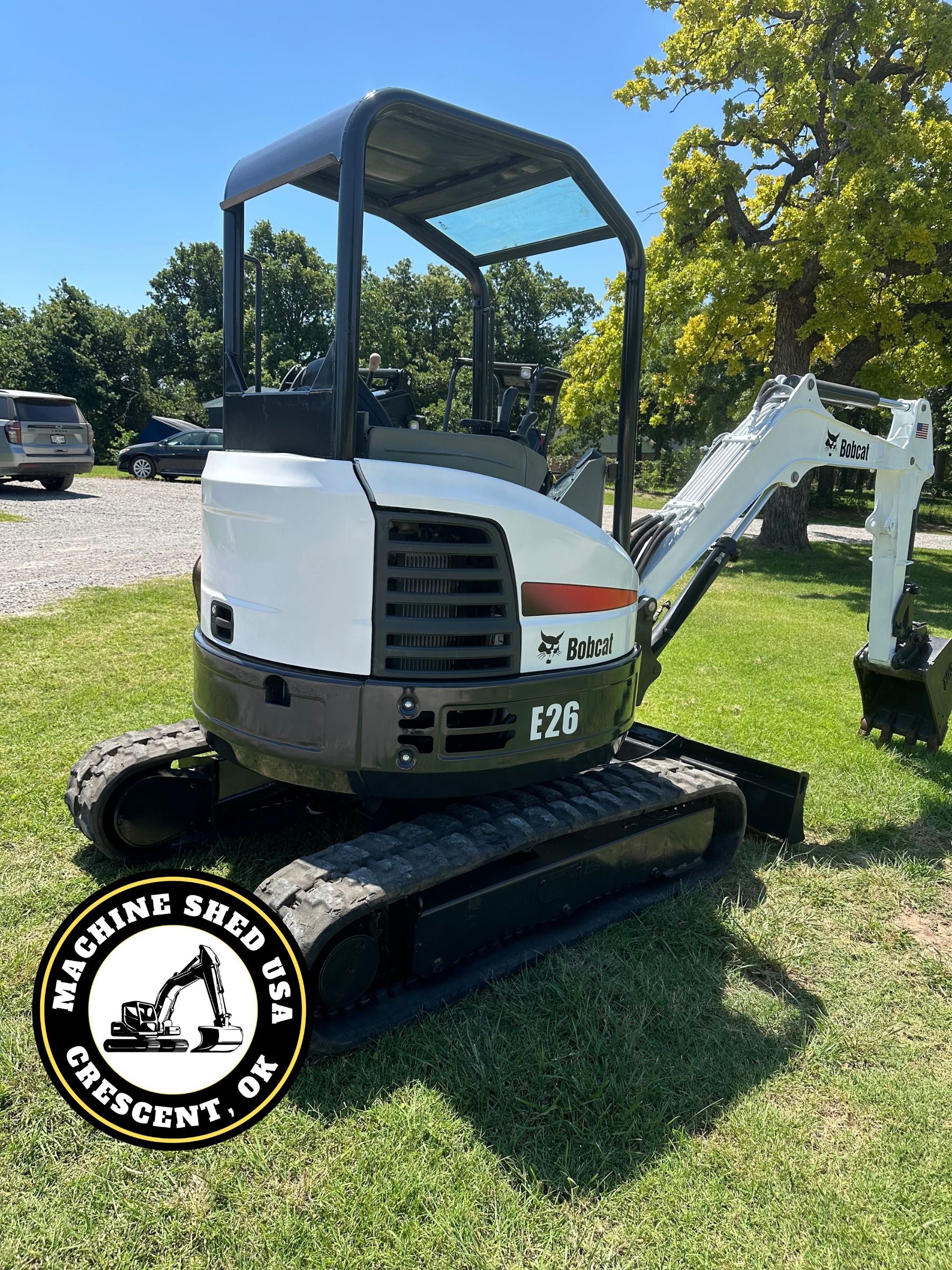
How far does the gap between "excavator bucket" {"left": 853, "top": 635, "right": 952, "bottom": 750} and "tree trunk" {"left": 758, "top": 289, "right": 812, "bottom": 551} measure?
29.8 feet

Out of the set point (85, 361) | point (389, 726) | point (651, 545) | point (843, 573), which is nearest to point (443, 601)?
point (389, 726)

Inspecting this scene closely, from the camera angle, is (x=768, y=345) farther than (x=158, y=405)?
No

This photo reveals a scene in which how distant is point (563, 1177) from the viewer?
247cm

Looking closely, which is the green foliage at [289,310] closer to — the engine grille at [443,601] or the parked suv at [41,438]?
the engine grille at [443,601]

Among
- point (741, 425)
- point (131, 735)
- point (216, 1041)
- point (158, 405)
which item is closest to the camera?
point (216, 1041)

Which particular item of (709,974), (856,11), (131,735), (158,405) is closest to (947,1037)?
(709,974)

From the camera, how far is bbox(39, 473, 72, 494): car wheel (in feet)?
62.6

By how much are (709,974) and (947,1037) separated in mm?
836

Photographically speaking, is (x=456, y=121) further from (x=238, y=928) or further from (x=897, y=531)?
(x=897, y=531)

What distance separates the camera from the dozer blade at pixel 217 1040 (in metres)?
2.45

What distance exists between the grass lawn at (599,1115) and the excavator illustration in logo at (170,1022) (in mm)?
324

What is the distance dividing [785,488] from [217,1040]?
13802mm

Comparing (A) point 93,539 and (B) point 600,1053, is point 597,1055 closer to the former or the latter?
(B) point 600,1053

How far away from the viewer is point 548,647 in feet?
10.5
